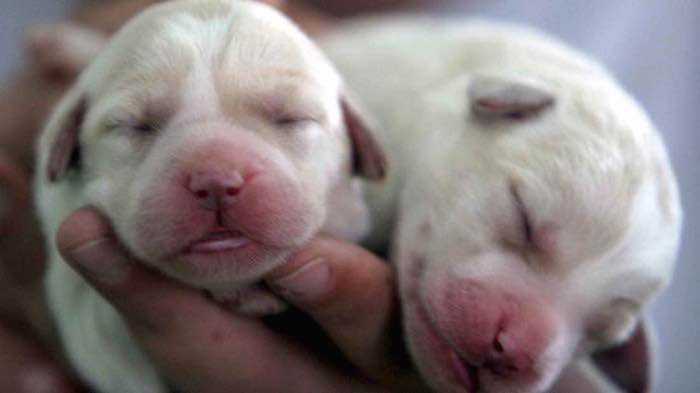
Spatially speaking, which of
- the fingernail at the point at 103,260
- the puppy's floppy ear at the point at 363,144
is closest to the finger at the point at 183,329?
the fingernail at the point at 103,260

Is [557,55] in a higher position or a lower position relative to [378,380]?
higher

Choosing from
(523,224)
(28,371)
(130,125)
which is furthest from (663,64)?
(28,371)

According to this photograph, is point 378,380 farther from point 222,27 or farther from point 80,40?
point 80,40

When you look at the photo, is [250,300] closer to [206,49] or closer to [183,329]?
[183,329]

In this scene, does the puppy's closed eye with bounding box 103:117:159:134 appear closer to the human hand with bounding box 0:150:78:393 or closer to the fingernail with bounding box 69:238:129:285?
the fingernail with bounding box 69:238:129:285

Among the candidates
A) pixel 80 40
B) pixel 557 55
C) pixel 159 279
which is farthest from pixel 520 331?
pixel 80 40

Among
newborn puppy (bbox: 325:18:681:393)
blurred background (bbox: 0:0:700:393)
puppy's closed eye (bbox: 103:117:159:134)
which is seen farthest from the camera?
blurred background (bbox: 0:0:700:393)

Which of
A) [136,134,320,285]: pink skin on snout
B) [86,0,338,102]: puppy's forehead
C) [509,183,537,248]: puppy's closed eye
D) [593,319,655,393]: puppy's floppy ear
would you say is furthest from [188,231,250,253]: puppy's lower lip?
[593,319,655,393]: puppy's floppy ear

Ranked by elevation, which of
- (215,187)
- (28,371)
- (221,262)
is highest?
(215,187)
